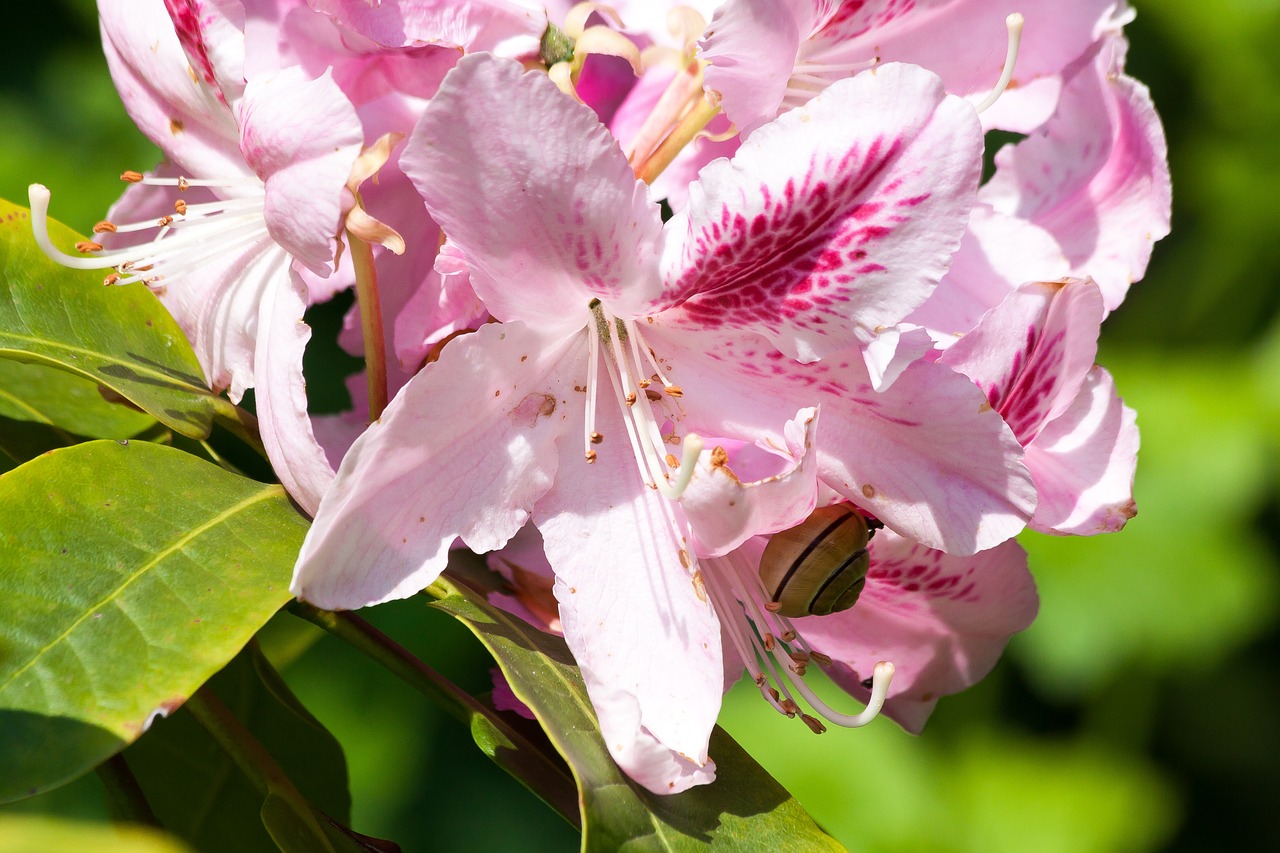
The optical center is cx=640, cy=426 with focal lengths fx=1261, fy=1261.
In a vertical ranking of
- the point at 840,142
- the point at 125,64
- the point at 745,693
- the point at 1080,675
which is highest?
the point at 125,64

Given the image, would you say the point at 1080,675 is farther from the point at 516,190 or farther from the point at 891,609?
the point at 516,190

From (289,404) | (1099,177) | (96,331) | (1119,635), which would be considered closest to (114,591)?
(289,404)

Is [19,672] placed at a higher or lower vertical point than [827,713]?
higher

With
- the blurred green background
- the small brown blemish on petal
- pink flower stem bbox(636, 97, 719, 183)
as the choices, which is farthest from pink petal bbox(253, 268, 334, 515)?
the blurred green background

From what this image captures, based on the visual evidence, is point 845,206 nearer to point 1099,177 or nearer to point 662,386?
point 662,386

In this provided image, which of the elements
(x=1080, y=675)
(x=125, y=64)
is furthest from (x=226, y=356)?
(x=1080, y=675)

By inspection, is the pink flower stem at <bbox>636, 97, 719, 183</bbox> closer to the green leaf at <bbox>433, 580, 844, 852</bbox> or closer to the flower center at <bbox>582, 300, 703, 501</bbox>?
the flower center at <bbox>582, 300, 703, 501</bbox>
